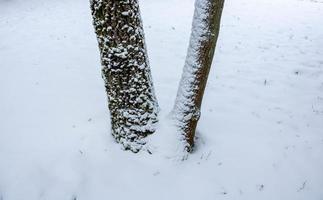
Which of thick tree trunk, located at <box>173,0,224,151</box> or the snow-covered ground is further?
the snow-covered ground

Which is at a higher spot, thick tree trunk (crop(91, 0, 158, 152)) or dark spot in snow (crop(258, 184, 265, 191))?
thick tree trunk (crop(91, 0, 158, 152))

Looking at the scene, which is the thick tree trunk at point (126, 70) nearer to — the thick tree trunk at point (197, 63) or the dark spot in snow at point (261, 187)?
the thick tree trunk at point (197, 63)

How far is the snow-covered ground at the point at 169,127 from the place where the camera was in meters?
A: 3.37

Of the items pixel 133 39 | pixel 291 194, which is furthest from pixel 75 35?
pixel 291 194

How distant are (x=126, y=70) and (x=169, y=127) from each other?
0.89m

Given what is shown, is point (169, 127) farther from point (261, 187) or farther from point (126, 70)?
point (261, 187)

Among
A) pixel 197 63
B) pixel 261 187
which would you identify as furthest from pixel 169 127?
pixel 261 187

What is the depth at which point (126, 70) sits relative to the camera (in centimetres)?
305

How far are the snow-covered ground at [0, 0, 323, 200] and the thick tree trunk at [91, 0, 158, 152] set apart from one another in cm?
22

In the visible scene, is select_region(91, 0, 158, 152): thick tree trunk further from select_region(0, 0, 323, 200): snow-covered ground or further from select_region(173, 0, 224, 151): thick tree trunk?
select_region(173, 0, 224, 151): thick tree trunk

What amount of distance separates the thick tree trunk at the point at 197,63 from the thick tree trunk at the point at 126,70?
0.39m

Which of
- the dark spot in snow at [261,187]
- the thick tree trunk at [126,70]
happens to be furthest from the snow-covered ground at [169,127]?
the thick tree trunk at [126,70]

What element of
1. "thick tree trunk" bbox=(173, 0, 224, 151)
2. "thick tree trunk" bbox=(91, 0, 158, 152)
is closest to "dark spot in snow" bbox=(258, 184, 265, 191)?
"thick tree trunk" bbox=(173, 0, 224, 151)

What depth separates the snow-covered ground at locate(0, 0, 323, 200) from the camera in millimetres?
3373
